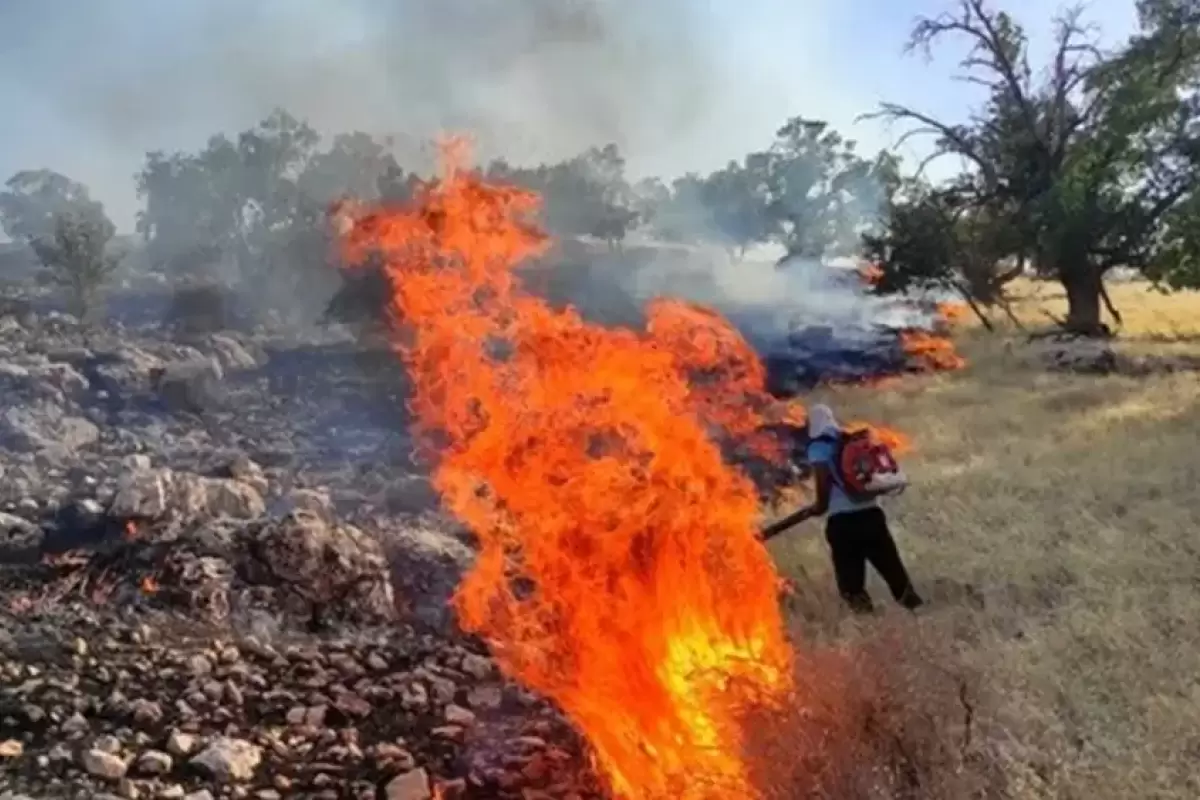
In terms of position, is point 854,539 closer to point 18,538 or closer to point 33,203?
point 18,538

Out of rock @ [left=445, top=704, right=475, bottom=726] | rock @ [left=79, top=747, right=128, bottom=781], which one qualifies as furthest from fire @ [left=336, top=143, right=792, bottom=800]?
rock @ [left=79, top=747, right=128, bottom=781]

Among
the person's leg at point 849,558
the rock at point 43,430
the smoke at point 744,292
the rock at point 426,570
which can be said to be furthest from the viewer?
the smoke at point 744,292

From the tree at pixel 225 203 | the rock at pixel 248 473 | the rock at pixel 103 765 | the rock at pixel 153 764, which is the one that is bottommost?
the rock at pixel 153 764

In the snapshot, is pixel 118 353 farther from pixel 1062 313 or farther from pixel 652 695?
pixel 1062 313

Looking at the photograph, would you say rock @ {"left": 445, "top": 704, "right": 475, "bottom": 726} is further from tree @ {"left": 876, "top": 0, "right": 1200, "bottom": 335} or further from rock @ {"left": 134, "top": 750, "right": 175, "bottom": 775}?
tree @ {"left": 876, "top": 0, "right": 1200, "bottom": 335}

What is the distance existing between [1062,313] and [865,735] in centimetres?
2394

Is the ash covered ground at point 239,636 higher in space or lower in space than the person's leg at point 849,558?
higher

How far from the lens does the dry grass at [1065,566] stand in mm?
5414

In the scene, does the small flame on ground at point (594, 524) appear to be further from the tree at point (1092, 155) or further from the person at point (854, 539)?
the tree at point (1092, 155)

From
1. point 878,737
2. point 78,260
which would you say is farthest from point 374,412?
point 78,260

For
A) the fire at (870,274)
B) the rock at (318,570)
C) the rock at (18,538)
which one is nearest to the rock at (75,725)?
the rock at (318,570)

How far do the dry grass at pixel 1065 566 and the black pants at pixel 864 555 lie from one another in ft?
0.71

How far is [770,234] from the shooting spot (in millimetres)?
45625

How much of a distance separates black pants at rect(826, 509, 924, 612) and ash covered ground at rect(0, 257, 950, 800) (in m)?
2.60
